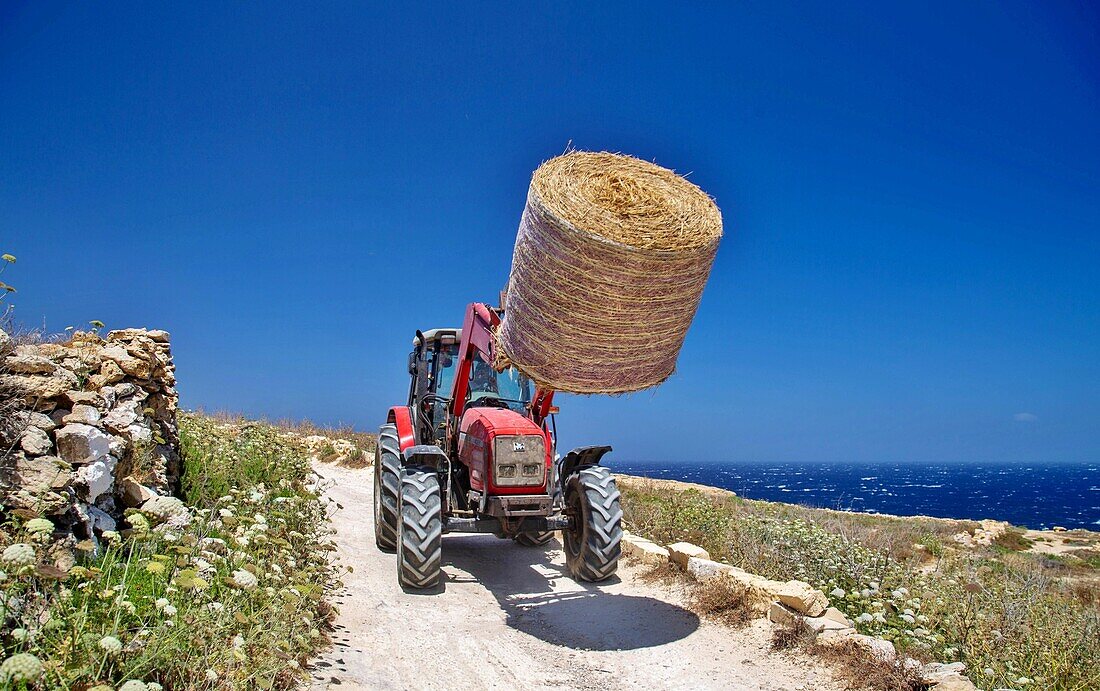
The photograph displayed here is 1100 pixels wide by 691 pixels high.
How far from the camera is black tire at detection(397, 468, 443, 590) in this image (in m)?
6.20

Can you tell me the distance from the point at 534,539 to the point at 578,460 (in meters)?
2.06

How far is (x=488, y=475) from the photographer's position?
634cm

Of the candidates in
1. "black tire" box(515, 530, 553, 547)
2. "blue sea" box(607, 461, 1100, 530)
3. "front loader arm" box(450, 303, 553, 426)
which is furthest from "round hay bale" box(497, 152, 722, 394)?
"blue sea" box(607, 461, 1100, 530)

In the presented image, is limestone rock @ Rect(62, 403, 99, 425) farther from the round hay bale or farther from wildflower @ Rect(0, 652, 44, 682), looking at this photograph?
the round hay bale

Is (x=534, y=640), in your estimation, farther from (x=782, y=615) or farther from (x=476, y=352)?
(x=476, y=352)

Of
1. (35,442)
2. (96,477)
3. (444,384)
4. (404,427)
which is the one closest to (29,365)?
(35,442)

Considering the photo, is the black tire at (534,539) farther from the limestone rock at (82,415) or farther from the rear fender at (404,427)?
the limestone rock at (82,415)

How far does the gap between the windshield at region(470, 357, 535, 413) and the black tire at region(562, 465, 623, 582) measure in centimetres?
126

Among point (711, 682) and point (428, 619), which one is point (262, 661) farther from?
point (711, 682)

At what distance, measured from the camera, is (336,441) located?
63.7 ft

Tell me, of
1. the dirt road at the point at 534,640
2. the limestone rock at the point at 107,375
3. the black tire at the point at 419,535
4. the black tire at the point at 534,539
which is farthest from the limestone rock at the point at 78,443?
the black tire at the point at 534,539

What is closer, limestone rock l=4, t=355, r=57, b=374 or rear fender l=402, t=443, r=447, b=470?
limestone rock l=4, t=355, r=57, b=374

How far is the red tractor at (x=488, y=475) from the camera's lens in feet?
20.6

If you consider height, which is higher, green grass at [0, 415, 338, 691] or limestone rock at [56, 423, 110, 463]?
limestone rock at [56, 423, 110, 463]
